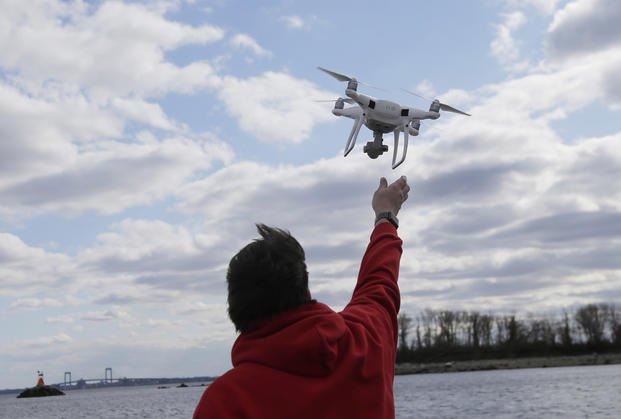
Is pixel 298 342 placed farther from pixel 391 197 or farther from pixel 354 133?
pixel 354 133

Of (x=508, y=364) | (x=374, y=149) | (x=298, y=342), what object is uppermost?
(x=374, y=149)

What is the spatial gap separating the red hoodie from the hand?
2.48 feet

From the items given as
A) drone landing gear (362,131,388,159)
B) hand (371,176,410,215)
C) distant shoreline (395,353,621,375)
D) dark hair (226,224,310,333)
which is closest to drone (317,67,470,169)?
drone landing gear (362,131,388,159)

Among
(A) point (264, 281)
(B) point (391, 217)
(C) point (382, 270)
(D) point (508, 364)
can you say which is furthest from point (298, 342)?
(D) point (508, 364)

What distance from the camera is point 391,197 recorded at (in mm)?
3783

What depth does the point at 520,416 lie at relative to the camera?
49.0m

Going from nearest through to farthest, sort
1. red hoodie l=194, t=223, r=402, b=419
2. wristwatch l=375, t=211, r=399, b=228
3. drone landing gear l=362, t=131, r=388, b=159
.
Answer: red hoodie l=194, t=223, r=402, b=419 < wristwatch l=375, t=211, r=399, b=228 < drone landing gear l=362, t=131, r=388, b=159

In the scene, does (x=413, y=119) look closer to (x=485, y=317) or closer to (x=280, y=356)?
(x=280, y=356)

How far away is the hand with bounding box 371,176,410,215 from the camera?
377 cm

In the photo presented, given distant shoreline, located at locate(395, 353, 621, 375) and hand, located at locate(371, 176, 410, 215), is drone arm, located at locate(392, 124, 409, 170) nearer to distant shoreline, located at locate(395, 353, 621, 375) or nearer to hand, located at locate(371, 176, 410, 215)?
hand, located at locate(371, 176, 410, 215)

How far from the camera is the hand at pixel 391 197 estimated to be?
148 inches

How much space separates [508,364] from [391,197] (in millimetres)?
169768

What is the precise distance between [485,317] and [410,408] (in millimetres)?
116996

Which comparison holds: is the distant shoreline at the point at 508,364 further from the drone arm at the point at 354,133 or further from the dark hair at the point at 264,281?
the dark hair at the point at 264,281
